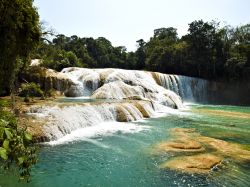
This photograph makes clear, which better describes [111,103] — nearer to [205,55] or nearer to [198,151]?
Answer: [198,151]

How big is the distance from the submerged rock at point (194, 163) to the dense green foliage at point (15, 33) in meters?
8.37

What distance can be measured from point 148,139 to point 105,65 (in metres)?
49.9

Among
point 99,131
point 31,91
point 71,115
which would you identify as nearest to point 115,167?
point 99,131

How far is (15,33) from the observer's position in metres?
13.5

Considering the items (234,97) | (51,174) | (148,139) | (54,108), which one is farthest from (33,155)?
(234,97)

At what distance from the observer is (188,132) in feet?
57.3

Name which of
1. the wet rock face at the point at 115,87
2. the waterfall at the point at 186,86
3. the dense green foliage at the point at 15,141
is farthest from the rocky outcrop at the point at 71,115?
the waterfall at the point at 186,86

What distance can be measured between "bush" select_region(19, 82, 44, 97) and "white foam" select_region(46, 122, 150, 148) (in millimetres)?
7584

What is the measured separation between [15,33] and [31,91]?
11.4 m

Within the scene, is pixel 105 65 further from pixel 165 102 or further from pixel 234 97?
pixel 165 102

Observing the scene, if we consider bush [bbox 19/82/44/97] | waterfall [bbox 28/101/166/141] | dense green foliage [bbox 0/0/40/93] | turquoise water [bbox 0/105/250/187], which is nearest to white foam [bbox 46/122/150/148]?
waterfall [bbox 28/101/166/141]

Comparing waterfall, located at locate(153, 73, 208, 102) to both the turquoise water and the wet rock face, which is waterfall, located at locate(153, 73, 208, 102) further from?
the turquoise water

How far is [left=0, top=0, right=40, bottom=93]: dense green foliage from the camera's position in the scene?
41.3ft

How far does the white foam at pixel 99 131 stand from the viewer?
1441cm
